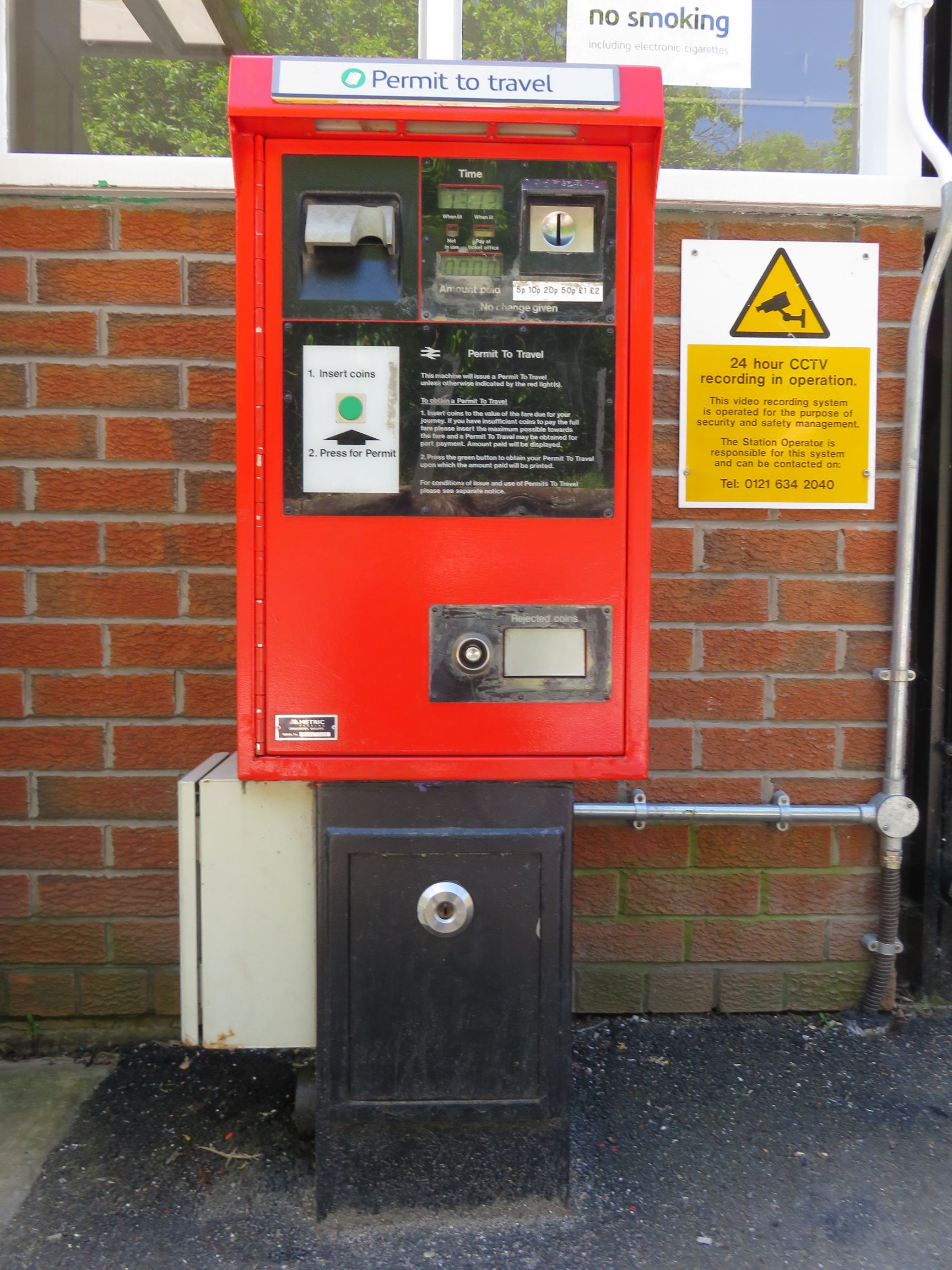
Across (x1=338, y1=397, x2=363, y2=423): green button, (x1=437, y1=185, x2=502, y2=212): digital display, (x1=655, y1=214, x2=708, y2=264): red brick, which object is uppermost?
(x1=655, y1=214, x2=708, y2=264): red brick

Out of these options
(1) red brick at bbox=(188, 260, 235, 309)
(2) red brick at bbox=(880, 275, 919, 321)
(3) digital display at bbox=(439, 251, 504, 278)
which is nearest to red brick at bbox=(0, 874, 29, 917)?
(1) red brick at bbox=(188, 260, 235, 309)

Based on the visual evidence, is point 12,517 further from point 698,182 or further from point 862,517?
point 862,517

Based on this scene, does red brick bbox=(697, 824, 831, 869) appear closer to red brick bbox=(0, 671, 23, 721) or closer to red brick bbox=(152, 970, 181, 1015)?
red brick bbox=(152, 970, 181, 1015)

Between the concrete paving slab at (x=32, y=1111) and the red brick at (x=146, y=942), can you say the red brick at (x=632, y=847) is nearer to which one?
the red brick at (x=146, y=942)

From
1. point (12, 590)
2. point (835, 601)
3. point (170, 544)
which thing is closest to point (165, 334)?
point (170, 544)

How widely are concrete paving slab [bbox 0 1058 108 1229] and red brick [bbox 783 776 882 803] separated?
6.63 feet

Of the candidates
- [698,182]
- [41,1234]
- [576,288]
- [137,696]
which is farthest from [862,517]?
[41,1234]

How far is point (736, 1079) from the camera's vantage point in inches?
94.3

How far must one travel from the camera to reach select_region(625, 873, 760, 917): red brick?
8.65 ft

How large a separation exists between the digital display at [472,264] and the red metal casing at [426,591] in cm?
17

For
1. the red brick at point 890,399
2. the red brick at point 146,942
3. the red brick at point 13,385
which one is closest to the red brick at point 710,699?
the red brick at point 890,399

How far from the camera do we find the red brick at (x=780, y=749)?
263 cm

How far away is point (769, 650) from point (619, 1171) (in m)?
1.37

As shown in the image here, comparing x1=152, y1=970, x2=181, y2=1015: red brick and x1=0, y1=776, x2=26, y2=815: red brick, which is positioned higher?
x1=0, y1=776, x2=26, y2=815: red brick
